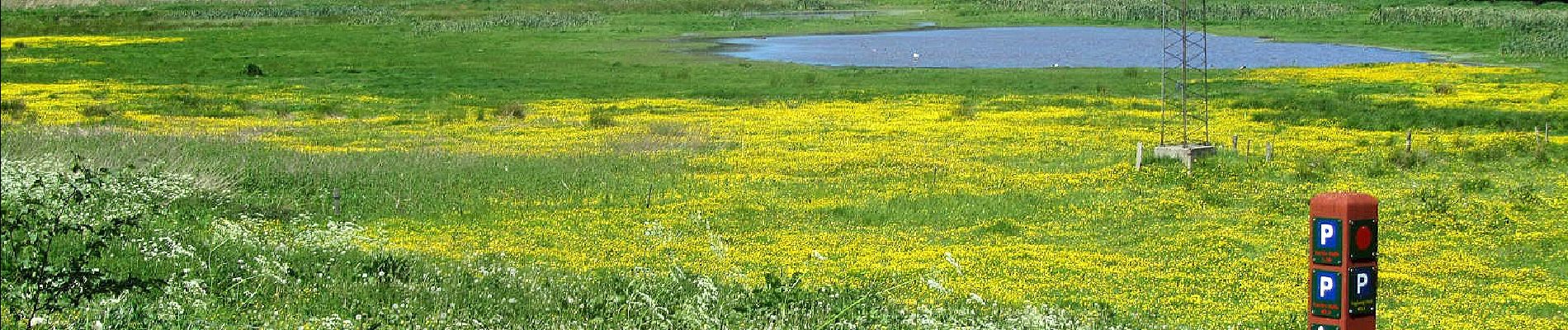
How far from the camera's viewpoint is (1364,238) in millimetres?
7656

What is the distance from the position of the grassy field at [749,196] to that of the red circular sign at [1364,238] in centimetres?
543

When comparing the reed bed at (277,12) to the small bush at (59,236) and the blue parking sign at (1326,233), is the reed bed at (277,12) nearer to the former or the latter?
the small bush at (59,236)

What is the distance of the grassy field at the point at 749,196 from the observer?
15852 mm

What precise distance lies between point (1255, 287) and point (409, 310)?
9.81 metres

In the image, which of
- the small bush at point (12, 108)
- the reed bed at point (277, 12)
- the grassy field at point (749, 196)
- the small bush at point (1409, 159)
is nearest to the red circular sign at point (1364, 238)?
the grassy field at point (749, 196)

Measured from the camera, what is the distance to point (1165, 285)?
64.6ft

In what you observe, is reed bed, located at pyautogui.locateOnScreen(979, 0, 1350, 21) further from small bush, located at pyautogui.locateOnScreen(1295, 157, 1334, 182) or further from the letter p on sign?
the letter p on sign

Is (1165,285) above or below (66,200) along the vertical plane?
below

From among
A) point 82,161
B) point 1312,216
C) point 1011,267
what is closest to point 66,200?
point 82,161

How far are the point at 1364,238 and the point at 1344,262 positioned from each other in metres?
0.14

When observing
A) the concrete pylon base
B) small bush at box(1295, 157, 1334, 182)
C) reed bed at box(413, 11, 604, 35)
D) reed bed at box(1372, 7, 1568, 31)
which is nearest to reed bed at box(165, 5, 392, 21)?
reed bed at box(413, 11, 604, 35)

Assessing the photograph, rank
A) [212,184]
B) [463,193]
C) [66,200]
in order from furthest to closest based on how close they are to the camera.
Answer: [463,193] < [212,184] < [66,200]

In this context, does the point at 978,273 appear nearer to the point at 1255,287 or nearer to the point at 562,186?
the point at 1255,287

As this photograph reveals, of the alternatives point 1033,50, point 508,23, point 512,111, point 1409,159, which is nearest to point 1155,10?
point 1033,50
